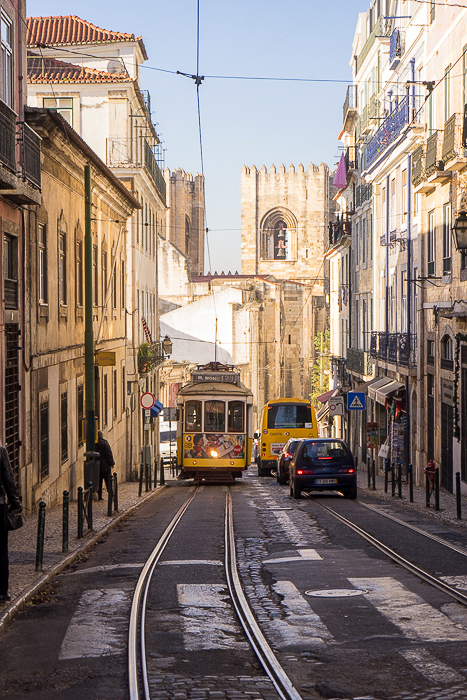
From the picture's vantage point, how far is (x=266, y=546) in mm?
13156

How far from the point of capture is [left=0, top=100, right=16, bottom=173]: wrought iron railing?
45.5 ft

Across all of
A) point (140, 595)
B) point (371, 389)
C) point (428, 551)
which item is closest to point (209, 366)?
point (371, 389)

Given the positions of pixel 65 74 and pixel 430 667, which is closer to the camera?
pixel 430 667

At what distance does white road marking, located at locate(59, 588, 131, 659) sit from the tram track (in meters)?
0.11

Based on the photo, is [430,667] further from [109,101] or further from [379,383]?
[109,101]

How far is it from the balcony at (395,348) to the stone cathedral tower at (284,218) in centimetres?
6763

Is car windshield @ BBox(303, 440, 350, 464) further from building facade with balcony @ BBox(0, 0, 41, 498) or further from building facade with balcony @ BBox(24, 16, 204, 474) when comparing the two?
building facade with balcony @ BBox(24, 16, 204, 474)

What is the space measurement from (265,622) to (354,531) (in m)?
6.50

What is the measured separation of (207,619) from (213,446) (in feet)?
63.9

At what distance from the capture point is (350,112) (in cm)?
4441

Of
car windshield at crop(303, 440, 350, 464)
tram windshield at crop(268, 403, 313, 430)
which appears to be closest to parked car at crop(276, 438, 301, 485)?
tram windshield at crop(268, 403, 313, 430)

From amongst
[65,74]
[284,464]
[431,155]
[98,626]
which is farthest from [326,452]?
[65,74]

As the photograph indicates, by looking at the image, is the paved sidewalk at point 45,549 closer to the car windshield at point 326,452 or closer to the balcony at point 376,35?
the car windshield at point 326,452

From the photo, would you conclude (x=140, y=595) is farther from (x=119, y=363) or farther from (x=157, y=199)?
(x=157, y=199)
